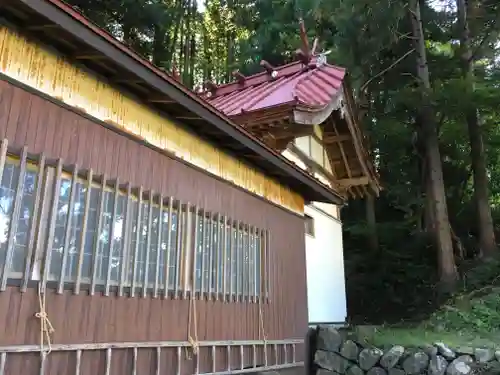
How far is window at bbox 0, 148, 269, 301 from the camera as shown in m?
3.22

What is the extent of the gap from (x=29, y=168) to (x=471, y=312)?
9.98 meters

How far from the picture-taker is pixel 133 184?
4242mm

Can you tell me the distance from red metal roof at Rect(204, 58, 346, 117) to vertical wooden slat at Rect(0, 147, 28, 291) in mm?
4545

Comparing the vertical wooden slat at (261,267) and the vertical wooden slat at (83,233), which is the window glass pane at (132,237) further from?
the vertical wooden slat at (261,267)

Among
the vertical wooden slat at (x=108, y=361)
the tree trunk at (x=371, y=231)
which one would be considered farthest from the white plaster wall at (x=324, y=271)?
the vertical wooden slat at (x=108, y=361)

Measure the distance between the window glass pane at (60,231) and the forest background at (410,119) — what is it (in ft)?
29.1

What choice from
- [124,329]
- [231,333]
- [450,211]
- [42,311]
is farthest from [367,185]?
[42,311]

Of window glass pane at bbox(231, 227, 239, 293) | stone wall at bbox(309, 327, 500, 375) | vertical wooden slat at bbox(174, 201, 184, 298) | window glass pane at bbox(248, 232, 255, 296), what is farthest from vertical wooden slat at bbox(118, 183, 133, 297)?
stone wall at bbox(309, 327, 500, 375)

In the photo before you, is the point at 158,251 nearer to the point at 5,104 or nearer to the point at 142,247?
the point at 142,247

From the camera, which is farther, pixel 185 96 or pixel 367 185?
pixel 367 185

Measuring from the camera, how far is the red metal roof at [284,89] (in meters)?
8.18

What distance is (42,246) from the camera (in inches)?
131

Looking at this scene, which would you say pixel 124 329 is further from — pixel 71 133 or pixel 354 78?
pixel 354 78

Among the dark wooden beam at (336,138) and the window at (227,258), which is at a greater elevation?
the dark wooden beam at (336,138)
